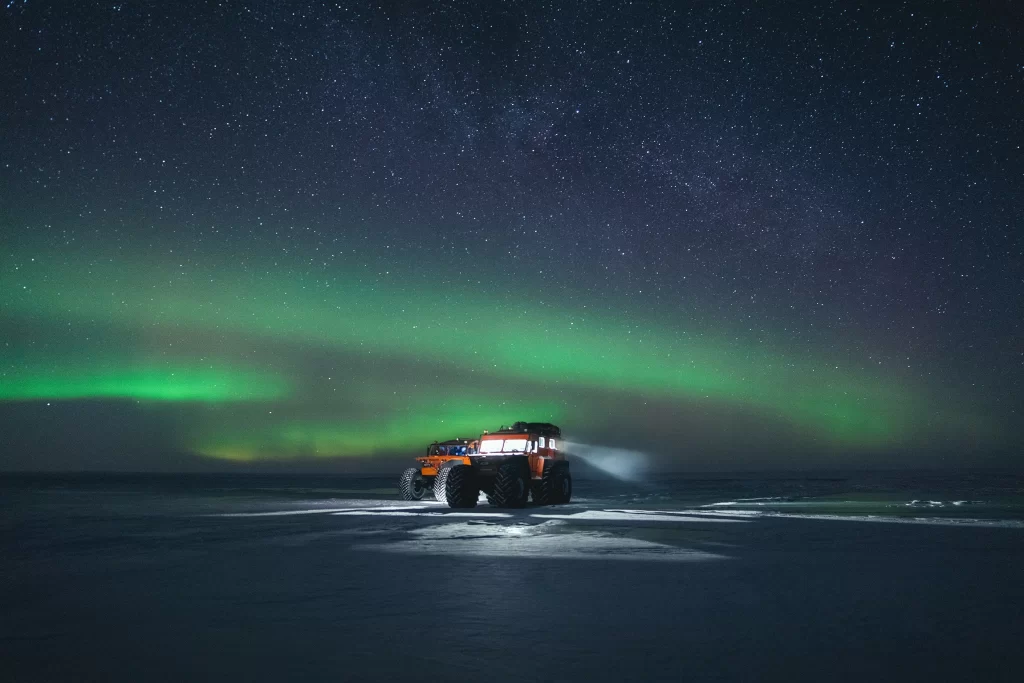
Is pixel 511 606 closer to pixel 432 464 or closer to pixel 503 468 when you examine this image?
pixel 503 468

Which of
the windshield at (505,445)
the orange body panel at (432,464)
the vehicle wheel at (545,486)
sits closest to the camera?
the windshield at (505,445)

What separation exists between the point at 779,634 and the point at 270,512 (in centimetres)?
2646

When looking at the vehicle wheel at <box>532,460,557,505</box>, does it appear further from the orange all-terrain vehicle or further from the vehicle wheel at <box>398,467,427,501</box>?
the vehicle wheel at <box>398,467,427,501</box>

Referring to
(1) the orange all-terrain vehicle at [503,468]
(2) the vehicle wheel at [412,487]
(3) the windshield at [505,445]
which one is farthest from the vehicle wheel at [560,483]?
(2) the vehicle wheel at [412,487]

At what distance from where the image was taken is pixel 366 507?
36156mm

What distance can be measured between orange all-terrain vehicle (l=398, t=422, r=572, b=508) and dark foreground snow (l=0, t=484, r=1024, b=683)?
1119 centimetres

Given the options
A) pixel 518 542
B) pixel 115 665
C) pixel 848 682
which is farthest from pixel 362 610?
pixel 518 542

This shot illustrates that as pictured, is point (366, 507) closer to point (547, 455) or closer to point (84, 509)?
point (547, 455)

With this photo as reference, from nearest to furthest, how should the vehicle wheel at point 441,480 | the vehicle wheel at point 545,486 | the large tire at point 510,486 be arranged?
the large tire at point 510,486 → the vehicle wheel at point 545,486 → the vehicle wheel at point 441,480

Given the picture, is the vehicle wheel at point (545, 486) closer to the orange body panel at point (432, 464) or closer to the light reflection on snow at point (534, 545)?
the orange body panel at point (432, 464)

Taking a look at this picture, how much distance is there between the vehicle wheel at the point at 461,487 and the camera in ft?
113

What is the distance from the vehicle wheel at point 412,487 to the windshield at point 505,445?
6817 millimetres

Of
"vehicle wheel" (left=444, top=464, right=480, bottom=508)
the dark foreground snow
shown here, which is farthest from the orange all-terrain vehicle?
the dark foreground snow

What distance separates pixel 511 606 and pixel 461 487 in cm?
2311
